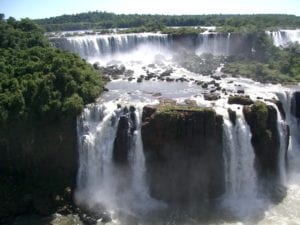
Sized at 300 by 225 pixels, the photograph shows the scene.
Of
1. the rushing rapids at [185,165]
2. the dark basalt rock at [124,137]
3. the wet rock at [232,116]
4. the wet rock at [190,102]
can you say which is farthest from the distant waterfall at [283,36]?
the dark basalt rock at [124,137]

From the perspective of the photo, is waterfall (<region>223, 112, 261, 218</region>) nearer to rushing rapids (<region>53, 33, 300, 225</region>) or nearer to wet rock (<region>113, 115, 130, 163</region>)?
rushing rapids (<region>53, 33, 300, 225</region>)

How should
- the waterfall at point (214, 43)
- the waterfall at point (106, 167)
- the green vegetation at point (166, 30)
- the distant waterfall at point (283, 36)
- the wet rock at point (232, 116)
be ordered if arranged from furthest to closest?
the distant waterfall at point (283, 36) < the green vegetation at point (166, 30) < the waterfall at point (214, 43) < the wet rock at point (232, 116) < the waterfall at point (106, 167)

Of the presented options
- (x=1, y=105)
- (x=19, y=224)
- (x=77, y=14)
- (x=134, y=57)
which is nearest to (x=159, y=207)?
(x=19, y=224)

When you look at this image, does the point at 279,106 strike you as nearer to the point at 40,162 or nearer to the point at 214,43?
the point at 40,162

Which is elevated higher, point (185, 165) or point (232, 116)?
point (232, 116)

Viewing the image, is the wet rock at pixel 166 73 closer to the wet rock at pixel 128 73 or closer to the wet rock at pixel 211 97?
the wet rock at pixel 128 73

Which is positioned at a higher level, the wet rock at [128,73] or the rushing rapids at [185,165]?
the wet rock at [128,73]

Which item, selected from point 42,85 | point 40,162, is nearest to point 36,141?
point 40,162

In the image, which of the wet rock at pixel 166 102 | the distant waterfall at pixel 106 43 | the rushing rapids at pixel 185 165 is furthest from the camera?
the distant waterfall at pixel 106 43
